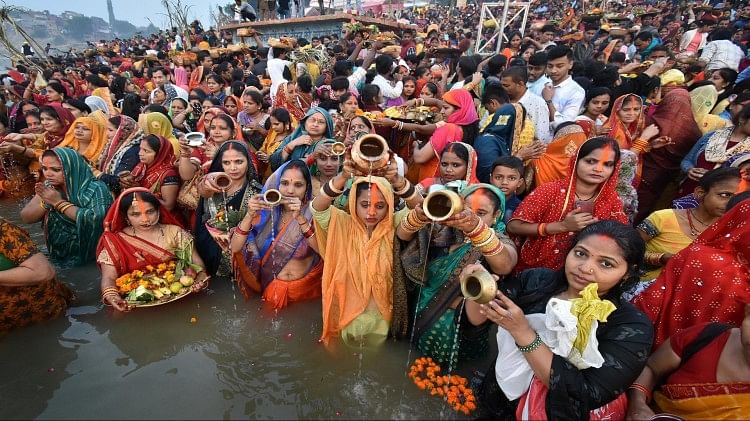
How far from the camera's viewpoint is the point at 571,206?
126 inches

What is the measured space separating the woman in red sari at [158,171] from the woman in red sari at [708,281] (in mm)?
4998

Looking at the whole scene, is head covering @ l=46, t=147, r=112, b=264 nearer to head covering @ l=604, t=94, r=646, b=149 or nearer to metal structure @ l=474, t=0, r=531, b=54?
head covering @ l=604, t=94, r=646, b=149

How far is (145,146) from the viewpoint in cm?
455

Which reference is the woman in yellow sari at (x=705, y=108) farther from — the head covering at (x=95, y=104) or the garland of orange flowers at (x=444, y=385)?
the head covering at (x=95, y=104)

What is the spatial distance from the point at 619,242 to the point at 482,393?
4.69 feet

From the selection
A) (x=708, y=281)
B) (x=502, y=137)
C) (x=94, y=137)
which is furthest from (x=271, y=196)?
(x=94, y=137)

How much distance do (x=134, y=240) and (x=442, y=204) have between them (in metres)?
3.31

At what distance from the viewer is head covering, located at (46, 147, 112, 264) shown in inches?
173

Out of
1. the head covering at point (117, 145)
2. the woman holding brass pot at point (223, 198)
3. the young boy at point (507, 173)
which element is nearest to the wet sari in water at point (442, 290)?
the young boy at point (507, 173)

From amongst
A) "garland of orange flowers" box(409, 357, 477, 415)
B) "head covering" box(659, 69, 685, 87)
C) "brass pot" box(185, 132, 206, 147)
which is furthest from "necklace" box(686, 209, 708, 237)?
"brass pot" box(185, 132, 206, 147)

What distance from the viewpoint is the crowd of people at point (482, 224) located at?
2.10 metres

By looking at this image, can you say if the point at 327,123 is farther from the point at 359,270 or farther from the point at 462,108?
the point at 359,270

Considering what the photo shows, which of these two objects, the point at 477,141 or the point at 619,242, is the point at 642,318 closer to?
the point at 619,242

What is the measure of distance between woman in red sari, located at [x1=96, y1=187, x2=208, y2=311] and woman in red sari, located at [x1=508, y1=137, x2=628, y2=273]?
3.41 metres
